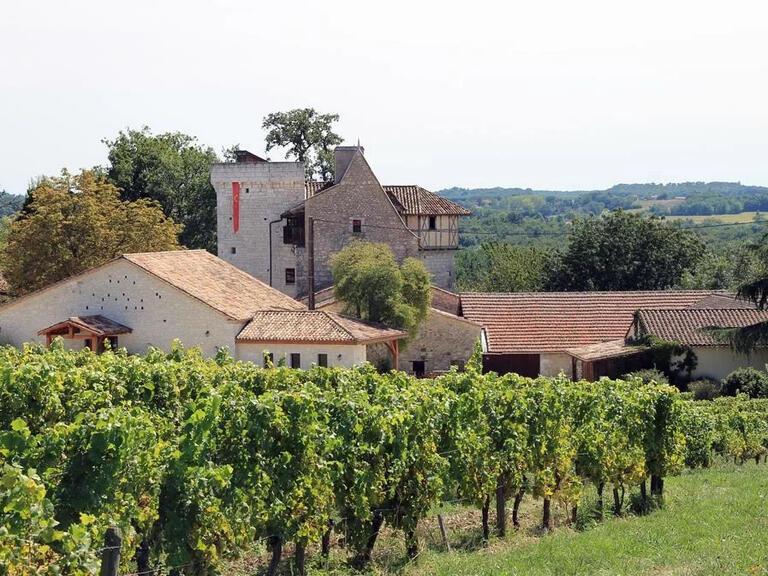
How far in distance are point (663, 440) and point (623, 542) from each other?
5.32 metres

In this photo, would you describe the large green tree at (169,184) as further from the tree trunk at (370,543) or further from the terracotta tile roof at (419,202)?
the tree trunk at (370,543)

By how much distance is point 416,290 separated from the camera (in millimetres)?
44250

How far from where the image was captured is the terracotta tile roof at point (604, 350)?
39.8m

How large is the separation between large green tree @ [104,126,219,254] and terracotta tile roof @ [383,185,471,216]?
13.4 m

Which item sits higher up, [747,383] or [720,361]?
[720,361]

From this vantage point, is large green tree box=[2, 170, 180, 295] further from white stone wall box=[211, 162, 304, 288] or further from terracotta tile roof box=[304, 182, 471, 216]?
terracotta tile roof box=[304, 182, 471, 216]

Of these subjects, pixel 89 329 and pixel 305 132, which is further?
pixel 305 132

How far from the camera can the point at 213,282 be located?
40188mm

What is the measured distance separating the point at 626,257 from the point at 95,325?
38815mm

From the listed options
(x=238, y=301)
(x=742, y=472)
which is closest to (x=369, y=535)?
(x=742, y=472)

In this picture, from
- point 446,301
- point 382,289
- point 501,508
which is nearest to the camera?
point 501,508

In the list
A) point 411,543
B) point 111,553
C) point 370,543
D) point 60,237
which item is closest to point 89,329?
point 60,237

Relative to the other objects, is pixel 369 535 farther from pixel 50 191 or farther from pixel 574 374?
pixel 50 191

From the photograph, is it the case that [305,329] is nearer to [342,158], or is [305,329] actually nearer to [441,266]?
[342,158]
